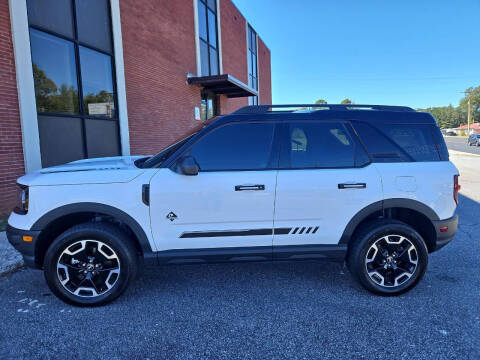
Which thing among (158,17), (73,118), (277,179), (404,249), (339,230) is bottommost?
(404,249)

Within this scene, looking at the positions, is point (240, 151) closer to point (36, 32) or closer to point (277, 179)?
point (277, 179)

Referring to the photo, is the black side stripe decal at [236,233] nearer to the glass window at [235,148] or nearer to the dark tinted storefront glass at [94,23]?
the glass window at [235,148]

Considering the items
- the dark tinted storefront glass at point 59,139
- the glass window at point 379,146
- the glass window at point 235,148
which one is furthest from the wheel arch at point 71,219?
the dark tinted storefront glass at point 59,139

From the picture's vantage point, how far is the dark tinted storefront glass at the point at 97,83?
7.86 metres

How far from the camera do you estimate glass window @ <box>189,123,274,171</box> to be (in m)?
3.02

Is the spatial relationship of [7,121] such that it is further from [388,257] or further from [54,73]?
[388,257]

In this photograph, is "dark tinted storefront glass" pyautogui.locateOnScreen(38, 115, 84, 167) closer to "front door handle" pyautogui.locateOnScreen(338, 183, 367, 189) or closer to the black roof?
the black roof

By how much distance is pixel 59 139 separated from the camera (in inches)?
275

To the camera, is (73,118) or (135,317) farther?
(73,118)

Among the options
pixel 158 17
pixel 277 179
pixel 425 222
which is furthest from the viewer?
pixel 158 17

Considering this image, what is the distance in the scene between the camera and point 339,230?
310 centimetres

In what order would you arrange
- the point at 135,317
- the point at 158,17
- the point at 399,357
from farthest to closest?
the point at 158,17, the point at 135,317, the point at 399,357

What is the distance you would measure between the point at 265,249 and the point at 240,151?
1015 millimetres

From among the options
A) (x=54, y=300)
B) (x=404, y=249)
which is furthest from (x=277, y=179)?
(x=54, y=300)
